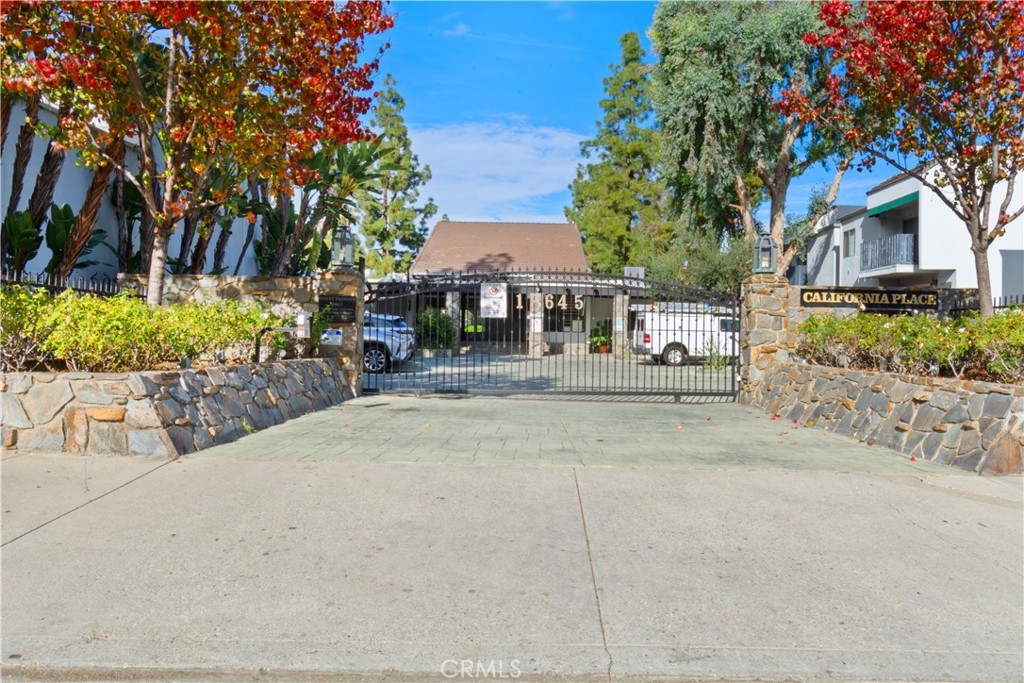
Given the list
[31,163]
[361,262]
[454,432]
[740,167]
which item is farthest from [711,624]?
[740,167]

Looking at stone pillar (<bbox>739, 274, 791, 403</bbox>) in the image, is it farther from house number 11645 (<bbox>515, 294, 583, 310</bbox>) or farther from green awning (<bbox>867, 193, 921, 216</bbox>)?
green awning (<bbox>867, 193, 921, 216</bbox>)

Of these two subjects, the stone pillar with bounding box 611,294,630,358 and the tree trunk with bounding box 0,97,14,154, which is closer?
the tree trunk with bounding box 0,97,14,154

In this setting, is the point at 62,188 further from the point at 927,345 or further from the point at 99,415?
the point at 927,345

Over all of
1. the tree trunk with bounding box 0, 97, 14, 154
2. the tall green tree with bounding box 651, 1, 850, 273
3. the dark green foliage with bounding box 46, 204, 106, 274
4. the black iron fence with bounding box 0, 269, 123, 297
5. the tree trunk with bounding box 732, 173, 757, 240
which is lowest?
the black iron fence with bounding box 0, 269, 123, 297

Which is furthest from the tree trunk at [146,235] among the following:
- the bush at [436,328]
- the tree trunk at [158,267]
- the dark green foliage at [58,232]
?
the bush at [436,328]

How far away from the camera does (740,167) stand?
25.8 metres

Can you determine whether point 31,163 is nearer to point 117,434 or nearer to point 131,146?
point 131,146

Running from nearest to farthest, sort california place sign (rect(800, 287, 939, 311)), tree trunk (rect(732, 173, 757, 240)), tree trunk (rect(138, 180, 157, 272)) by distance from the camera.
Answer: california place sign (rect(800, 287, 939, 311)) < tree trunk (rect(138, 180, 157, 272)) < tree trunk (rect(732, 173, 757, 240))

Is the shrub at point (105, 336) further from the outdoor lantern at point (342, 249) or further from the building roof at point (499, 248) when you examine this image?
the building roof at point (499, 248)

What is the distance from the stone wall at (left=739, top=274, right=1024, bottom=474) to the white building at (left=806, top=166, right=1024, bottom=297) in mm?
13965

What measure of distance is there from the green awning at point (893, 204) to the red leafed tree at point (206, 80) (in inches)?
939

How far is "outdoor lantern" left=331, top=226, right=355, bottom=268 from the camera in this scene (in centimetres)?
1129

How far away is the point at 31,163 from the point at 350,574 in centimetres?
1249

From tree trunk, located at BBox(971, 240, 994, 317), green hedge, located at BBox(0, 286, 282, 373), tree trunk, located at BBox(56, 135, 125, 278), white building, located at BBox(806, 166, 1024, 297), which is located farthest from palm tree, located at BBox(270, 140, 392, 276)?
white building, located at BBox(806, 166, 1024, 297)
